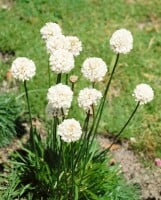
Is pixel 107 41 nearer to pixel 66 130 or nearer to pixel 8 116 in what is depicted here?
pixel 8 116

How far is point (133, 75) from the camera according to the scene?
5.31 metres

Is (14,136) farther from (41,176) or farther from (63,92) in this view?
(63,92)

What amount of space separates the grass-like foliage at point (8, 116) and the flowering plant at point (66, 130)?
0.75 ft

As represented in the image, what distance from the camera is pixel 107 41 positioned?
18.5 feet

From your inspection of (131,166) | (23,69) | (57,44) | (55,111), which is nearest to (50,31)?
(57,44)

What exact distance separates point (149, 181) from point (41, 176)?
108cm

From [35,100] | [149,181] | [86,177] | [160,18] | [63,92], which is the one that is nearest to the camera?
[63,92]

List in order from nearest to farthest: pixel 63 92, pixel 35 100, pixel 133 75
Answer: pixel 63 92 → pixel 35 100 → pixel 133 75

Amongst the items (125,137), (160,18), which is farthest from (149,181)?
(160,18)

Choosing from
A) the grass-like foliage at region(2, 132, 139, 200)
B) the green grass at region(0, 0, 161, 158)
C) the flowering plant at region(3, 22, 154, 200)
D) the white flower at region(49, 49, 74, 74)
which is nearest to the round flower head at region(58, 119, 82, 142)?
the flowering plant at region(3, 22, 154, 200)

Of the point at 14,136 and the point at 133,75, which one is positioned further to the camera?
the point at 133,75

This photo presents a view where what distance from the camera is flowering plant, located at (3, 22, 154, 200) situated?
3.01 metres

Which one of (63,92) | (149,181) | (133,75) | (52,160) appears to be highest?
(63,92)

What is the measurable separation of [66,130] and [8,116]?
1.64m
